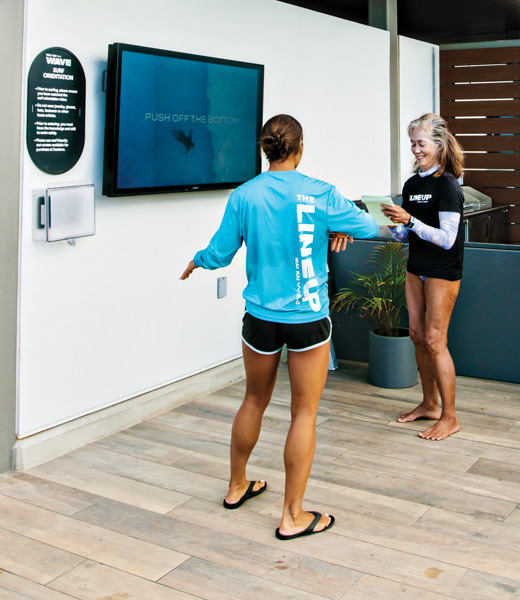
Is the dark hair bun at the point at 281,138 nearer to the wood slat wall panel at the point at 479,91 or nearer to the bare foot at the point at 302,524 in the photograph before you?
the bare foot at the point at 302,524

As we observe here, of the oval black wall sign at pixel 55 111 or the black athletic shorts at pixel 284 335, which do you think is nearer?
the black athletic shorts at pixel 284 335

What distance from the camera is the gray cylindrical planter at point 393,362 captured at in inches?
193

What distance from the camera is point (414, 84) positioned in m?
7.48

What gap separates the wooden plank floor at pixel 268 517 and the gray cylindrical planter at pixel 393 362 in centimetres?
46

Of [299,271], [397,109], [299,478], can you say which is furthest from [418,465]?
[397,109]

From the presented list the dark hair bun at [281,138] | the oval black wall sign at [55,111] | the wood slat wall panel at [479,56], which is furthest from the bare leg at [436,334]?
the wood slat wall panel at [479,56]

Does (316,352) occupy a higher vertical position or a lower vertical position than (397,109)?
lower

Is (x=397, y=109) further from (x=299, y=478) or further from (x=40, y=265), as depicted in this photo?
(x=299, y=478)

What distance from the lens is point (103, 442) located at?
4043 mm

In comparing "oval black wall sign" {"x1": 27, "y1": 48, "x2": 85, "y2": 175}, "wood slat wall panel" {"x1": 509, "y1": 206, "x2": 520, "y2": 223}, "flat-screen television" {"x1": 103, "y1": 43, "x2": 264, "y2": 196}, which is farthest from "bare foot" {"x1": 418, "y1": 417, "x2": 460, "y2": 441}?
"wood slat wall panel" {"x1": 509, "y1": 206, "x2": 520, "y2": 223}

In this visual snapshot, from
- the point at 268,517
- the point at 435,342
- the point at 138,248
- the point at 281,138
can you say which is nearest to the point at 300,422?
the point at 268,517

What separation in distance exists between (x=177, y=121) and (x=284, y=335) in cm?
182

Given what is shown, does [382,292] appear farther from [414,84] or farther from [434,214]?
[414,84]

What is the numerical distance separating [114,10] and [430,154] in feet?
5.66
